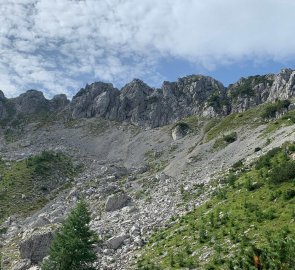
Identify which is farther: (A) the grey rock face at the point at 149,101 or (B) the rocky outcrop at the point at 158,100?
(A) the grey rock face at the point at 149,101

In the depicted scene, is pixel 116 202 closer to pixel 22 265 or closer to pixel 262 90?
pixel 22 265

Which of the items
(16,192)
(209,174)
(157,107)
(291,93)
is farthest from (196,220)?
(157,107)

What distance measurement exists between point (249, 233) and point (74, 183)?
66.5 metres

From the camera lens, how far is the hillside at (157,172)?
36.1m

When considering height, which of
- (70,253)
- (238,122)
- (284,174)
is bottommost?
(70,253)

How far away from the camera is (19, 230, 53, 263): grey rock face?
47.5 metres

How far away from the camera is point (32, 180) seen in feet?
308

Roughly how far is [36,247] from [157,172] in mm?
44846

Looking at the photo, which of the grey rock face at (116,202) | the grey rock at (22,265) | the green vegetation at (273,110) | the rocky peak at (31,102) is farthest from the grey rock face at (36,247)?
the rocky peak at (31,102)

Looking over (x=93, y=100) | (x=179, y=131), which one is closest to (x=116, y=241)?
(x=179, y=131)

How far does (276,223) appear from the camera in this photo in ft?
108

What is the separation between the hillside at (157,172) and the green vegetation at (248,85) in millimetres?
729

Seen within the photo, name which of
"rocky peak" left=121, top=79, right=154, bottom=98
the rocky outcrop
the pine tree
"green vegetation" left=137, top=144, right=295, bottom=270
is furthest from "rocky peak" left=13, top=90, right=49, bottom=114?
the pine tree

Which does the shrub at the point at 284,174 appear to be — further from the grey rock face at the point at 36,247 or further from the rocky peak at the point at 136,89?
the rocky peak at the point at 136,89
